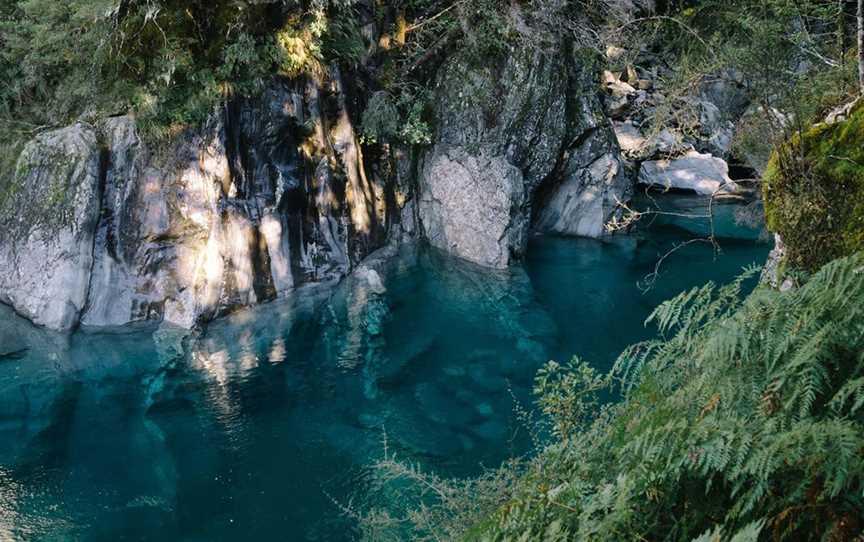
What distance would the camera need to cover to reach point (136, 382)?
9.55 m

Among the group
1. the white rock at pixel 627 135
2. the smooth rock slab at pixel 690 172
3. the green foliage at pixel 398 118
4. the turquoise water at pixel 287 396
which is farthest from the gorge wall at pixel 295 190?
the smooth rock slab at pixel 690 172

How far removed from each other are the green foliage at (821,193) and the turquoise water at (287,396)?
406 cm

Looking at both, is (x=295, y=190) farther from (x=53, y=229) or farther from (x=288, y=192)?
(x=53, y=229)

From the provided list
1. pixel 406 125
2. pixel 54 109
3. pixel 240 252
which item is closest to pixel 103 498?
pixel 240 252

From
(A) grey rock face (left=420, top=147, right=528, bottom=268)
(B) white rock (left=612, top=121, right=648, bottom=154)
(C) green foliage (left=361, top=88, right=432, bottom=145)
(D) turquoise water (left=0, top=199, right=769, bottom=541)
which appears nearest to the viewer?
(D) turquoise water (left=0, top=199, right=769, bottom=541)

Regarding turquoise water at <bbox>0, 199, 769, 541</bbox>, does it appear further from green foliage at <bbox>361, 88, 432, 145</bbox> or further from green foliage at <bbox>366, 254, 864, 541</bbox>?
green foliage at <bbox>366, 254, 864, 541</bbox>

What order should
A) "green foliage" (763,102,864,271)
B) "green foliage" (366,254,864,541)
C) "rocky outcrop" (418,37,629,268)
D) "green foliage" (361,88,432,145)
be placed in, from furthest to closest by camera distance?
"rocky outcrop" (418,37,629,268) < "green foliage" (361,88,432,145) < "green foliage" (763,102,864,271) < "green foliage" (366,254,864,541)

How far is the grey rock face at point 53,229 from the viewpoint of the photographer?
11055 millimetres

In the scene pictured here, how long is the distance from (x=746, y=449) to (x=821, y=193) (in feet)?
7.65

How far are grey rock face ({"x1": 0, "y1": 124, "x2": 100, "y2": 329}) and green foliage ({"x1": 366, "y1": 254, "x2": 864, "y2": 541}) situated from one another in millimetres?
10274

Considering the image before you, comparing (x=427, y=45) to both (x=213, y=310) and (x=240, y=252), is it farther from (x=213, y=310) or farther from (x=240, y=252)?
(x=213, y=310)

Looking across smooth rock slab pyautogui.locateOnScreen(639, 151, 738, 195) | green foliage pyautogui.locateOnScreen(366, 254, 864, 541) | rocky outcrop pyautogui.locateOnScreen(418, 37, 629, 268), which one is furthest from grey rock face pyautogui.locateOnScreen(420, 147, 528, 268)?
green foliage pyautogui.locateOnScreen(366, 254, 864, 541)

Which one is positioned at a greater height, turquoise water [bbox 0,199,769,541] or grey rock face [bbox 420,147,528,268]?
grey rock face [bbox 420,147,528,268]

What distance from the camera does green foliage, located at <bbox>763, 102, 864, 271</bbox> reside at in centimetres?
382
